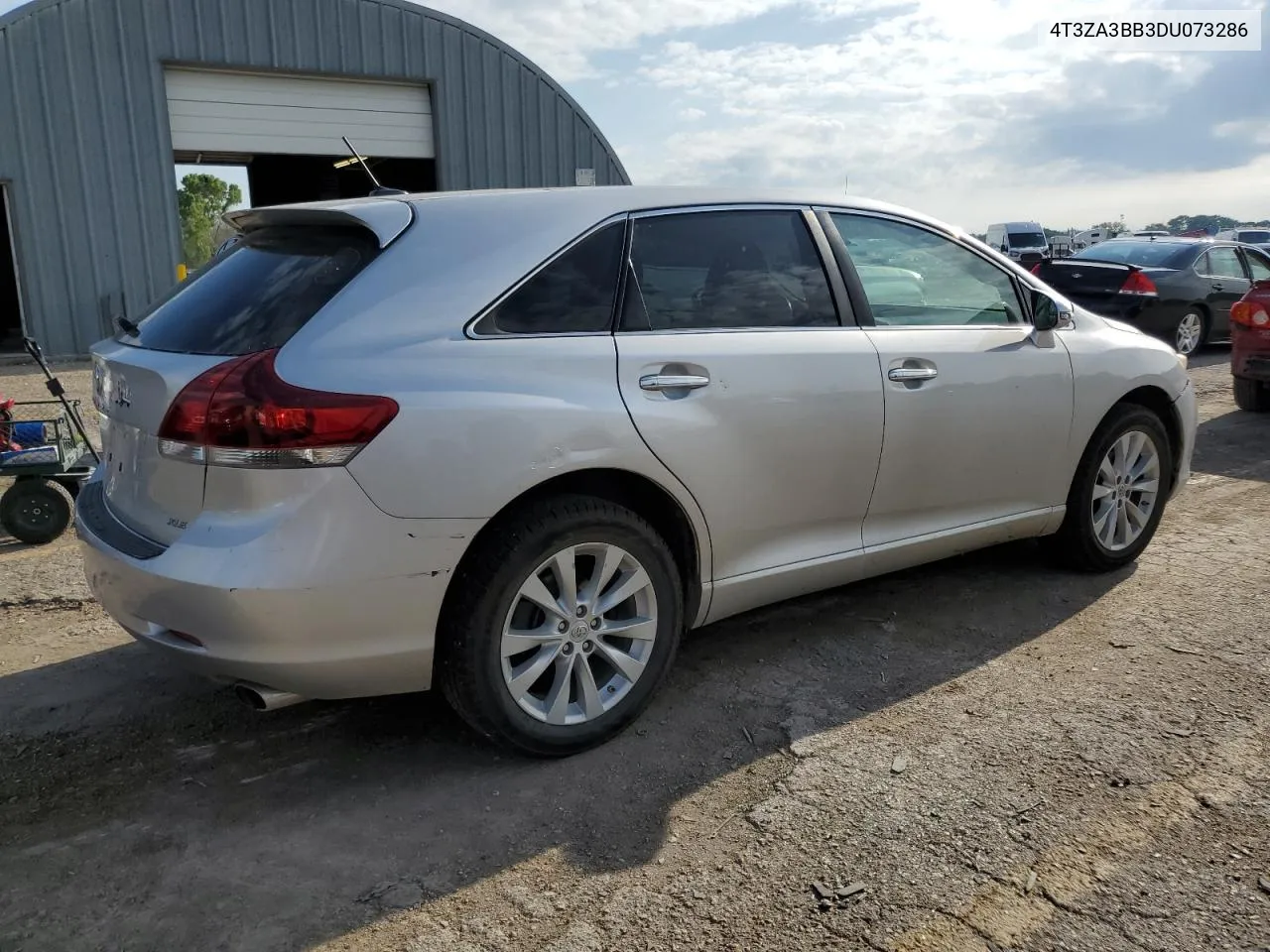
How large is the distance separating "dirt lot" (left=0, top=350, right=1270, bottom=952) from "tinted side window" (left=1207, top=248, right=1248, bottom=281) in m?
10.7

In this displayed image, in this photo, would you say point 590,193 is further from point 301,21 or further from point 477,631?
point 301,21

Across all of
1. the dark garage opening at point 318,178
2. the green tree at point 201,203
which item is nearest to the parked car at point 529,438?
the dark garage opening at point 318,178

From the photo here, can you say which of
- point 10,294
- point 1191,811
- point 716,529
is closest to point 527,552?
point 716,529

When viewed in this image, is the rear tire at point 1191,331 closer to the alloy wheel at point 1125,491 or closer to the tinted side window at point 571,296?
the alloy wheel at point 1125,491

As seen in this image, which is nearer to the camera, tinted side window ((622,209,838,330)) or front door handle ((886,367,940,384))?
tinted side window ((622,209,838,330))

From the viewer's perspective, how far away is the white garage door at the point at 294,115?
48.8 feet

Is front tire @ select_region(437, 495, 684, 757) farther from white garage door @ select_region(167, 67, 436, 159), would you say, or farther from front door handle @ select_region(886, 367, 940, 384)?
white garage door @ select_region(167, 67, 436, 159)

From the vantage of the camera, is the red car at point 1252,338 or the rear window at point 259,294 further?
the red car at point 1252,338

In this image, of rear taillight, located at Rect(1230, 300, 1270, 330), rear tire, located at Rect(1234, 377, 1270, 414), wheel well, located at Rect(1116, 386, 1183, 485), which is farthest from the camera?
rear tire, located at Rect(1234, 377, 1270, 414)

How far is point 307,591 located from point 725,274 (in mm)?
1735

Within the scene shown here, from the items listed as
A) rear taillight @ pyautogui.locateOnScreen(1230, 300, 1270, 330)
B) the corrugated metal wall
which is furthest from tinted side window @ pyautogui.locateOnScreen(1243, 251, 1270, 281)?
the corrugated metal wall

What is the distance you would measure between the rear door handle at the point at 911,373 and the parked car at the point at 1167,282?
29.2ft

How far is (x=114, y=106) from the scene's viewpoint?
14148 mm

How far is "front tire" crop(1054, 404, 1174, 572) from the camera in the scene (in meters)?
4.54
